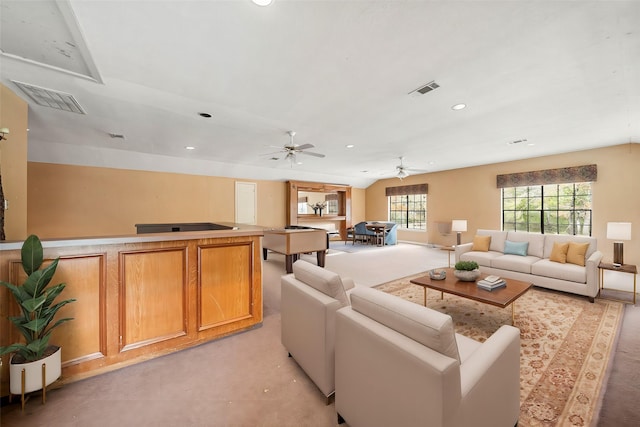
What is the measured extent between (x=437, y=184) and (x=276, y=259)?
606cm

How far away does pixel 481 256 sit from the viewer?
14.5 ft

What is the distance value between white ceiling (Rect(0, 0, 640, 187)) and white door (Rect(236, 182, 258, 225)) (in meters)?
3.25

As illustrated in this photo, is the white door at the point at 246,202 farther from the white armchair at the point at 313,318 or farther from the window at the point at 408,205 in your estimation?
the white armchair at the point at 313,318

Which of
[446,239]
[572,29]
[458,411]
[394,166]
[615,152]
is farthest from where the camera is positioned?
[446,239]

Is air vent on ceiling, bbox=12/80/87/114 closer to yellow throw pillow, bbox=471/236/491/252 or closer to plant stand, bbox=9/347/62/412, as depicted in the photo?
plant stand, bbox=9/347/62/412

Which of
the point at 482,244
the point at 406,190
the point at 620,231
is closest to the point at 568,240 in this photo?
the point at 620,231

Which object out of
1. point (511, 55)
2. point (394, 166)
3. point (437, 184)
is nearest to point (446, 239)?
point (437, 184)

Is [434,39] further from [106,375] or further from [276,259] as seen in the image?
[276,259]

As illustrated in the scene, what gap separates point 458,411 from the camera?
0.95 m

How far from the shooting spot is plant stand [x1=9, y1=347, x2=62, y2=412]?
1521 mm

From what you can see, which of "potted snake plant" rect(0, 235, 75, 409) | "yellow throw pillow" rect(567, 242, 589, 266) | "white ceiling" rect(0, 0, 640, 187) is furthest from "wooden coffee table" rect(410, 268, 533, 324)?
"potted snake plant" rect(0, 235, 75, 409)

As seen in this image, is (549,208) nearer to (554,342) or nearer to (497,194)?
(497,194)

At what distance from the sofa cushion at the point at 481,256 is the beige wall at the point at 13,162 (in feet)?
21.0

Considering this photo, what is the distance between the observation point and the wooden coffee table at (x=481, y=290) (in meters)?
2.40
